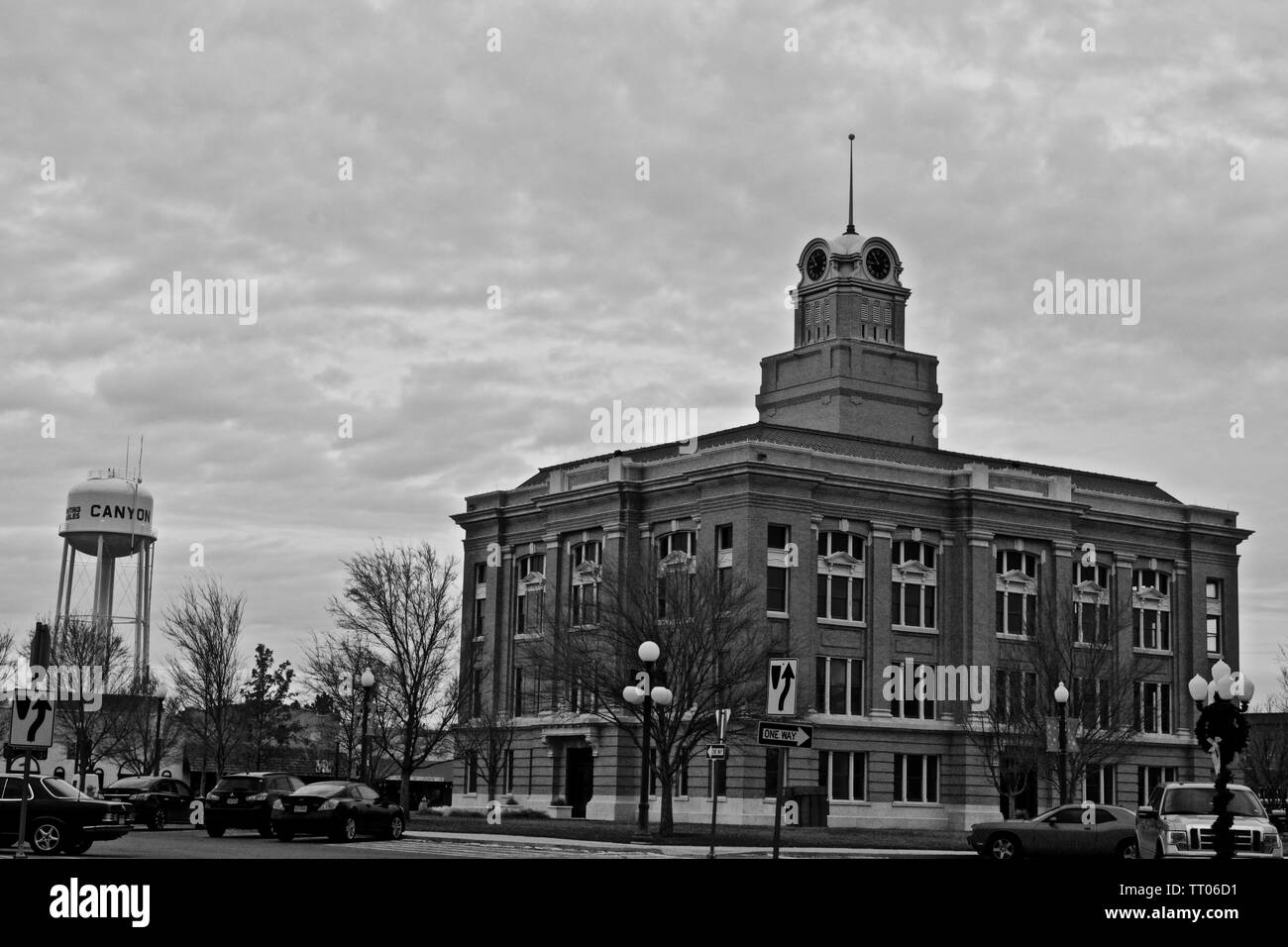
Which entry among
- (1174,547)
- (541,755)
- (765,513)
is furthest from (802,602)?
(1174,547)

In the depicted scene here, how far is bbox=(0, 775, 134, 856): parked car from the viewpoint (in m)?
31.0

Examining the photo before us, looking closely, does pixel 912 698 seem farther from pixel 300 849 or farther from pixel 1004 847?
pixel 300 849

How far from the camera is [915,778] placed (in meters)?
72.2

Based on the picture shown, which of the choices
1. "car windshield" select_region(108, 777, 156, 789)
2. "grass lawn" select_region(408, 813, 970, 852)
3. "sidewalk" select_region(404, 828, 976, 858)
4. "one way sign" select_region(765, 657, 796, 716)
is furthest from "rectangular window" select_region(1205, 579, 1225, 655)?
"one way sign" select_region(765, 657, 796, 716)

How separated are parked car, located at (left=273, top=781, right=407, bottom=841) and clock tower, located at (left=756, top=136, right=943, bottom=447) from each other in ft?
154

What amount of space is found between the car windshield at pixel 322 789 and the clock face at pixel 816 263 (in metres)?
53.8

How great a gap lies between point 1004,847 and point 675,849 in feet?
26.0

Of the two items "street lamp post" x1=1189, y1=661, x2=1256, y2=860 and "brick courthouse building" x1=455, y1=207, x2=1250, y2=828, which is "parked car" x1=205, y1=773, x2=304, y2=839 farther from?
"street lamp post" x1=1189, y1=661, x2=1256, y2=860

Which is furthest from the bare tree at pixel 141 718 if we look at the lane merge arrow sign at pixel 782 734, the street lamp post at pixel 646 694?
the lane merge arrow sign at pixel 782 734

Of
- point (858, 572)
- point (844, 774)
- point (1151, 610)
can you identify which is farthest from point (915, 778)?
point (1151, 610)

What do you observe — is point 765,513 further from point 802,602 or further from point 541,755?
point 541,755

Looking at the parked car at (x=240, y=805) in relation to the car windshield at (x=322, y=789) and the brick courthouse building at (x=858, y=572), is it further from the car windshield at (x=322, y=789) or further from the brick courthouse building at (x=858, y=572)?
the brick courthouse building at (x=858, y=572)
